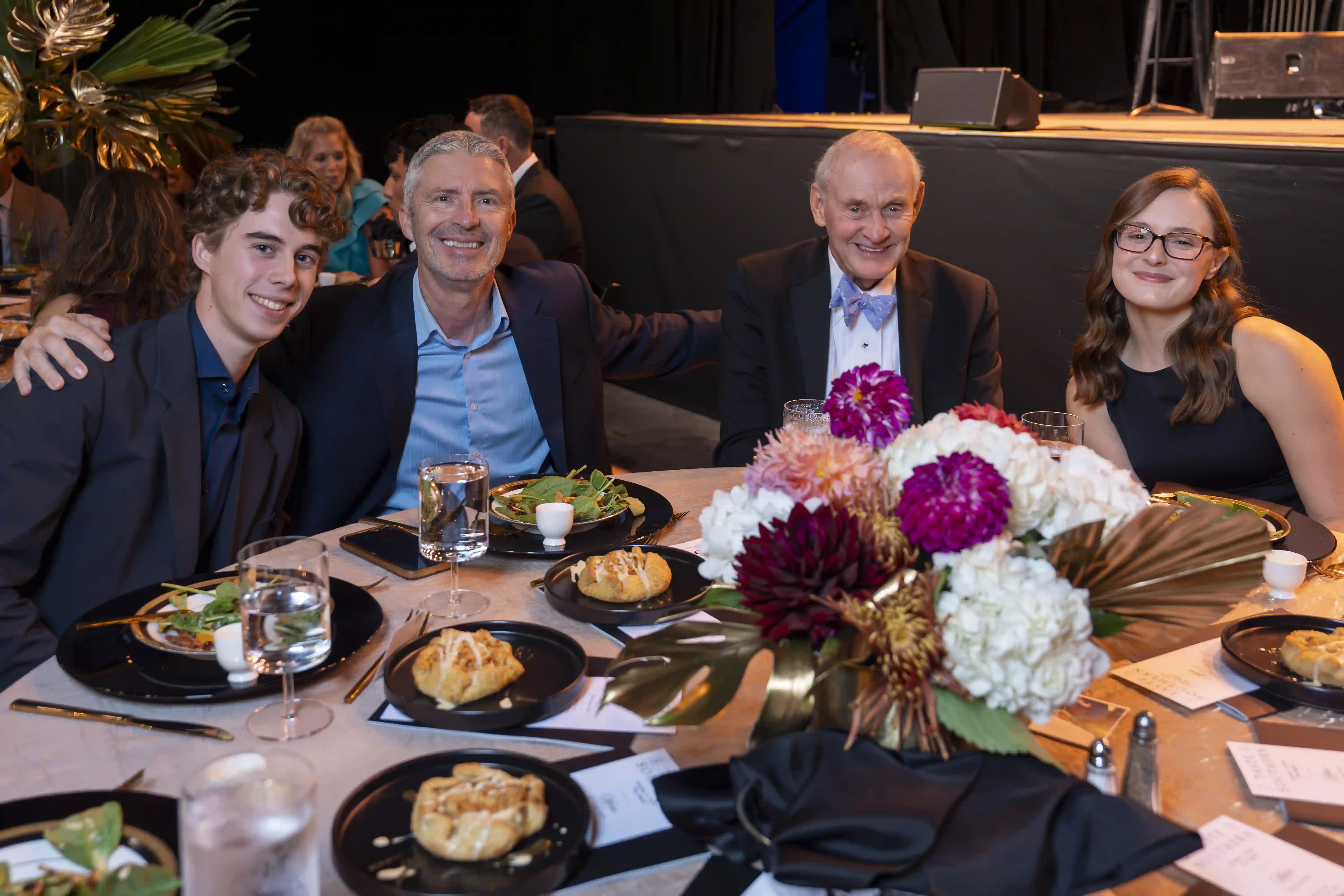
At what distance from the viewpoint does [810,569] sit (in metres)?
0.96

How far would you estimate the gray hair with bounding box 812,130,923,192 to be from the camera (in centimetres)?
260

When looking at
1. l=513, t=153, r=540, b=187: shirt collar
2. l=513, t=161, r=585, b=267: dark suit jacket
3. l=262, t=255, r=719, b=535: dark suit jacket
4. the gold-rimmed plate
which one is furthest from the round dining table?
l=513, t=153, r=540, b=187: shirt collar

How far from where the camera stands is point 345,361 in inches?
97.6

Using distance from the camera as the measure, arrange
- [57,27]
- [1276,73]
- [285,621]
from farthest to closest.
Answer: [1276,73] < [57,27] < [285,621]

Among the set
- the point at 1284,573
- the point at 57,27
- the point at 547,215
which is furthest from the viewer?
the point at 547,215

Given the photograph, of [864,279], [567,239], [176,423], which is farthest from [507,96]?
[176,423]

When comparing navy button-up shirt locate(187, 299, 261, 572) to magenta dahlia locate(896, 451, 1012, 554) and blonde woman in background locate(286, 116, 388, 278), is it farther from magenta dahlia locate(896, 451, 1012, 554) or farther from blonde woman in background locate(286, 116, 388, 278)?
blonde woman in background locate(286, 116, 388, 278)

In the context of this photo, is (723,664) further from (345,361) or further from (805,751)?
(345,361)

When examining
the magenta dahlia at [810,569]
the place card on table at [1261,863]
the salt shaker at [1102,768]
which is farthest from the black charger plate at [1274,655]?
the magenta dahlia at [810,569]

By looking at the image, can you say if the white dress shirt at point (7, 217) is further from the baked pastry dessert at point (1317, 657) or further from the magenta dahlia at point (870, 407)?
the baked pastry dessert at point (1317, 657)

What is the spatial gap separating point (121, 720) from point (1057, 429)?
1281mm

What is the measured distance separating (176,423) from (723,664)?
1329 millimetres

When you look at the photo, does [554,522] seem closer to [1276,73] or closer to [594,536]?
[594,536]

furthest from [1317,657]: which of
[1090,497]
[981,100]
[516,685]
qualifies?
[981,100]
